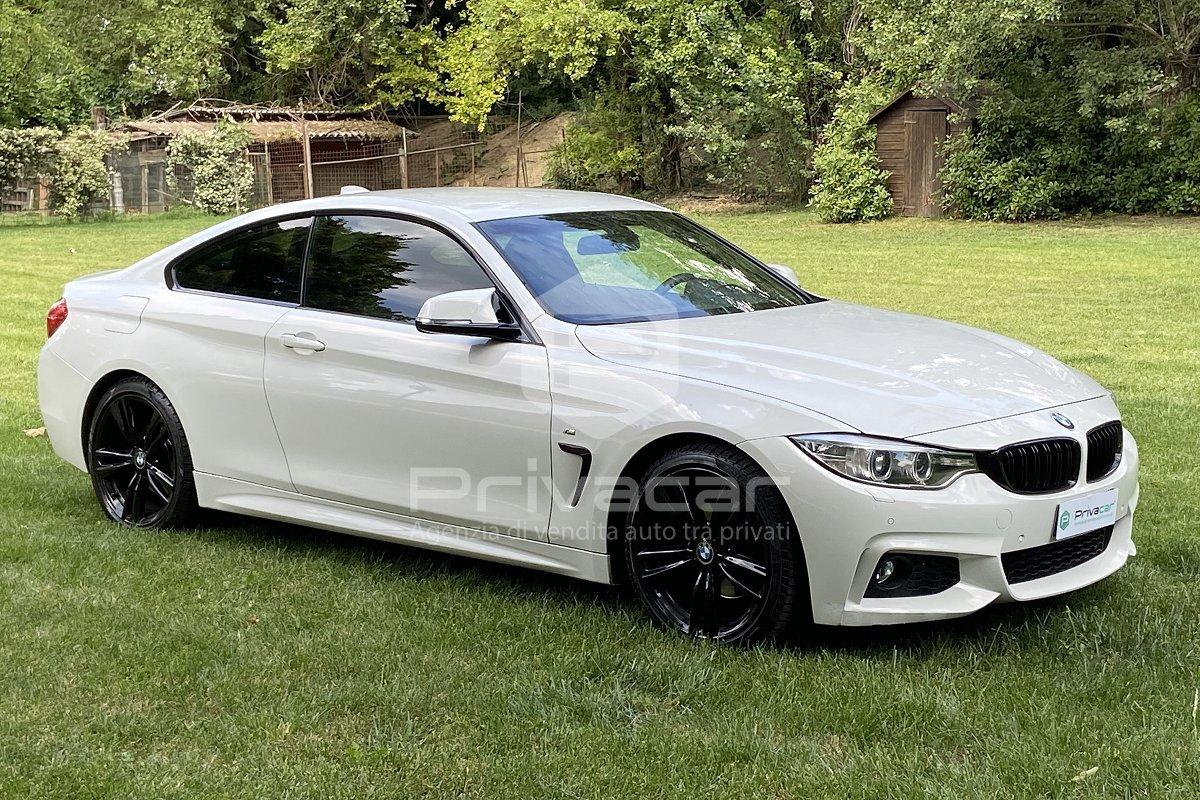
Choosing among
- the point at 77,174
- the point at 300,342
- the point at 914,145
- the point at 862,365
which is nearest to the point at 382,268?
the point at 300,342

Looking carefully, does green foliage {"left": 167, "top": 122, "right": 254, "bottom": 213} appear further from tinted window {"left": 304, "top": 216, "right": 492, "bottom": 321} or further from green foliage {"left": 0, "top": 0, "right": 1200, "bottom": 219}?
tinted window {"left": 304, "top": 216, "right": 492, "bottom": 321}

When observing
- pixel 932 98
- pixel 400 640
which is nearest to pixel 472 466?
pixel 400 640

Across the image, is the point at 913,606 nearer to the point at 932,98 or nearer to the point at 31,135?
the point at 932,98

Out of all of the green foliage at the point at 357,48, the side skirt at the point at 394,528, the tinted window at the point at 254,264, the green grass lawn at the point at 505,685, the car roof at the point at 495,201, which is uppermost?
the green foliage at the point at 357,48

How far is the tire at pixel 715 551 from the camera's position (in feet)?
14.0

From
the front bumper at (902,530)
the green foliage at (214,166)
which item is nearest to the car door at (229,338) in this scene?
the front bumper at (902,530)

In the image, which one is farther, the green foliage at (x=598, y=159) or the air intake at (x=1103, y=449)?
the green foliage at (x=598, y=159)

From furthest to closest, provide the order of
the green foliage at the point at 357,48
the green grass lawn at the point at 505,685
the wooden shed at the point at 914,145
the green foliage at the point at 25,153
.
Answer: the green foliage at the point at 357,48, the green foliage at the point at 25,153, the wooden shed at the point at 914,145, the green grass lawn at the point at 505,685

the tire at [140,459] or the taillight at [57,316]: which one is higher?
the taillight at [57,316]

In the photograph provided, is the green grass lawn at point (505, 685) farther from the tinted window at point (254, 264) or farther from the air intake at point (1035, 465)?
the tinted window at point (254, 264)

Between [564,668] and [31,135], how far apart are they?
112 feet

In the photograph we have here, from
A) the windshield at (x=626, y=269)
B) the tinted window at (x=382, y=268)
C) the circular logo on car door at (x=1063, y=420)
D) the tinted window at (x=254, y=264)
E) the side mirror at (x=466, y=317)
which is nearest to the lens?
the circular logo on car door at (x=1063, y=420)

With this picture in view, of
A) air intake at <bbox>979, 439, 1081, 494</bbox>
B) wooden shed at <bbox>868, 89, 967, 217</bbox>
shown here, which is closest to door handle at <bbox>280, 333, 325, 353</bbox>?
air intake at <bbox>979, 439, 1081, 494</bbox>

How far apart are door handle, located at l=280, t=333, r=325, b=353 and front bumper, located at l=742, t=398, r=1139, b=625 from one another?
1.97m
